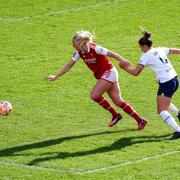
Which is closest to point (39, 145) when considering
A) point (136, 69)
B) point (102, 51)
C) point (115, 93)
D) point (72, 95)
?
point (115, 93)

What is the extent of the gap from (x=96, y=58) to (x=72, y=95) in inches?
145

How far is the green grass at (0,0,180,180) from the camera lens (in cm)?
1321

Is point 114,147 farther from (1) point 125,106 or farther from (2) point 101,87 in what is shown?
(2) point 101,87

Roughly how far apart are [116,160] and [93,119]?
327 centimetres

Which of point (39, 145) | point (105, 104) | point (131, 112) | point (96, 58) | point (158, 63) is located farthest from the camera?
point (105, 104)

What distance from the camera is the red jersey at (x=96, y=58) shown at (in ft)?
49.3

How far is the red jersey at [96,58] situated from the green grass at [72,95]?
4.51 ft

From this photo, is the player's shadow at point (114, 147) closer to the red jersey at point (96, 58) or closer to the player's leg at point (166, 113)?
the player's leg at point (166, 113)

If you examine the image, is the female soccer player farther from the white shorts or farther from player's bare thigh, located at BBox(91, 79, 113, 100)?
player's bare thigh, located at BBox(91, 79, 113, 100)

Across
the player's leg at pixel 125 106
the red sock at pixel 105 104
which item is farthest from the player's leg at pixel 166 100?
the red sock at pixel 105 104

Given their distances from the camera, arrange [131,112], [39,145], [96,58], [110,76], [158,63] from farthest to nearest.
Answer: [131,112], [110,76], [96,58], [158,63], [39,145]

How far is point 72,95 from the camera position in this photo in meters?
18.7

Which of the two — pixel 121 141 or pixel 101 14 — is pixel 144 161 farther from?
pixel 101 14

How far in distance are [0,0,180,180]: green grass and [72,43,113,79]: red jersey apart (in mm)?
1373
